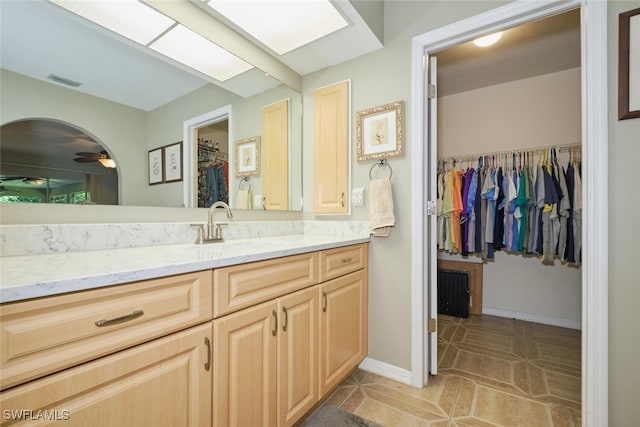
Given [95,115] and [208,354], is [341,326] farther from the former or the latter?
[95,115]

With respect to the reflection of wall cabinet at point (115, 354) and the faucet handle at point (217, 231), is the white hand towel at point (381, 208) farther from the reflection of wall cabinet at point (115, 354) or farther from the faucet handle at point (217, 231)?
the reflection of wall cabinet at point (115, 354)

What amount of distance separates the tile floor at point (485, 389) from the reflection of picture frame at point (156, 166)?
155cm

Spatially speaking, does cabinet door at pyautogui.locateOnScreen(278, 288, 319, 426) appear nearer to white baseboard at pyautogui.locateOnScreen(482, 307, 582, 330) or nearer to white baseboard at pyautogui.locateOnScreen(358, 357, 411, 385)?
white baseboard at pyautogui.locateOnScreen(358, 357, 411, 385)

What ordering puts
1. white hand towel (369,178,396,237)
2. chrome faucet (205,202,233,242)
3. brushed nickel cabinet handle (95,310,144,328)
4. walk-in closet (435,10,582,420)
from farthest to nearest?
walk-in closet (435,10,582,420) → white hand towel (369,178,396,237) → chrome faucet (205,202,233,242) → brushed nickel cabinet handle (95,310,144,328)

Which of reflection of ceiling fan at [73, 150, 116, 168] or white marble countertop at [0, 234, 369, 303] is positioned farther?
reflection of ceiling fan at [73, 150, 116, 168]

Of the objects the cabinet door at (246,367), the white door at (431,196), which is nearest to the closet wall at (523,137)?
the white door at (431,196)

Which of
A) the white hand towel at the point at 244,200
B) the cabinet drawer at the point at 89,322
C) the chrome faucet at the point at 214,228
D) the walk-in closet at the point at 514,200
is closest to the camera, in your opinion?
the cabinet drawer at the point at 89,322

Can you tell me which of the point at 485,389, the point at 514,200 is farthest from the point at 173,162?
the point at 514,200

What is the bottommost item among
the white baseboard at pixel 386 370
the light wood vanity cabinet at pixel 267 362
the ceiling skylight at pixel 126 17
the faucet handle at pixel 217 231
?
the white baseboard at pixel 386 370

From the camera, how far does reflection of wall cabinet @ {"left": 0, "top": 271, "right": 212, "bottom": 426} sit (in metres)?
0.57

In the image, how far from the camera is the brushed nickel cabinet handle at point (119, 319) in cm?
67

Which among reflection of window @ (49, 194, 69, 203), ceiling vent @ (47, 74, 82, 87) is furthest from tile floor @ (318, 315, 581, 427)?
ceiling vent @ (47, 74, 82, 87)

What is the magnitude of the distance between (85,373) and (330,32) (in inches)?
77.2

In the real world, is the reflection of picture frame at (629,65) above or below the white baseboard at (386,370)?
above
